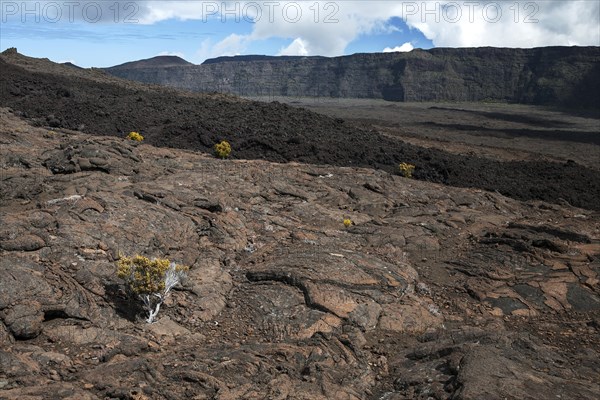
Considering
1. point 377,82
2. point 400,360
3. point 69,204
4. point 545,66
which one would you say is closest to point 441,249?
point 400,360

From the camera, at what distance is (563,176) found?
2384 centimetres

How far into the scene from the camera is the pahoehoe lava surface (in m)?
21.3

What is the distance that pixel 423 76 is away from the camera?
13512cm

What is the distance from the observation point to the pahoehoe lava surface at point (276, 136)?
21297mm

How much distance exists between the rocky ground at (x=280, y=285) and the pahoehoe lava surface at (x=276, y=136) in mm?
3188

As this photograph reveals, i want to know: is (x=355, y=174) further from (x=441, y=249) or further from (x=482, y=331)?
(x=482, y=331)

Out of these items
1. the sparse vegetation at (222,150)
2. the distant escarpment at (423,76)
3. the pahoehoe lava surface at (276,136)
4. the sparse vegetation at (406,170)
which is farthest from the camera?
the distant escarpment at (423,76)

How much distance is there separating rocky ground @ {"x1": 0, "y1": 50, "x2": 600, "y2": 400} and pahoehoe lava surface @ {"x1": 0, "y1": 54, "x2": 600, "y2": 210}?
10.5 feet

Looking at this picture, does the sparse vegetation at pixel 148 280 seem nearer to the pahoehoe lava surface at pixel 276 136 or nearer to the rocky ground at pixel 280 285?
the rocky ground at pixel 280 285

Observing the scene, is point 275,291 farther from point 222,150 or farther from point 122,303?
point 222,150

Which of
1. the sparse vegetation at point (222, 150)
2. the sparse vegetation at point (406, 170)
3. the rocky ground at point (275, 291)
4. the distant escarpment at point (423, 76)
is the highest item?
the distant escarpment at point (423, 76)

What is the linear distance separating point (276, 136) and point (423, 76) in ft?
390

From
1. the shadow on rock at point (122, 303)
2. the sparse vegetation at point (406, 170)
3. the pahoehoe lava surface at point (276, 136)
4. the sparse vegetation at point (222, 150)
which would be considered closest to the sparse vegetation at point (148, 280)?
the shadow on rock at point (122, 303)

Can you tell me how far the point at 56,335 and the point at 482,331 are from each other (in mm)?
6162
